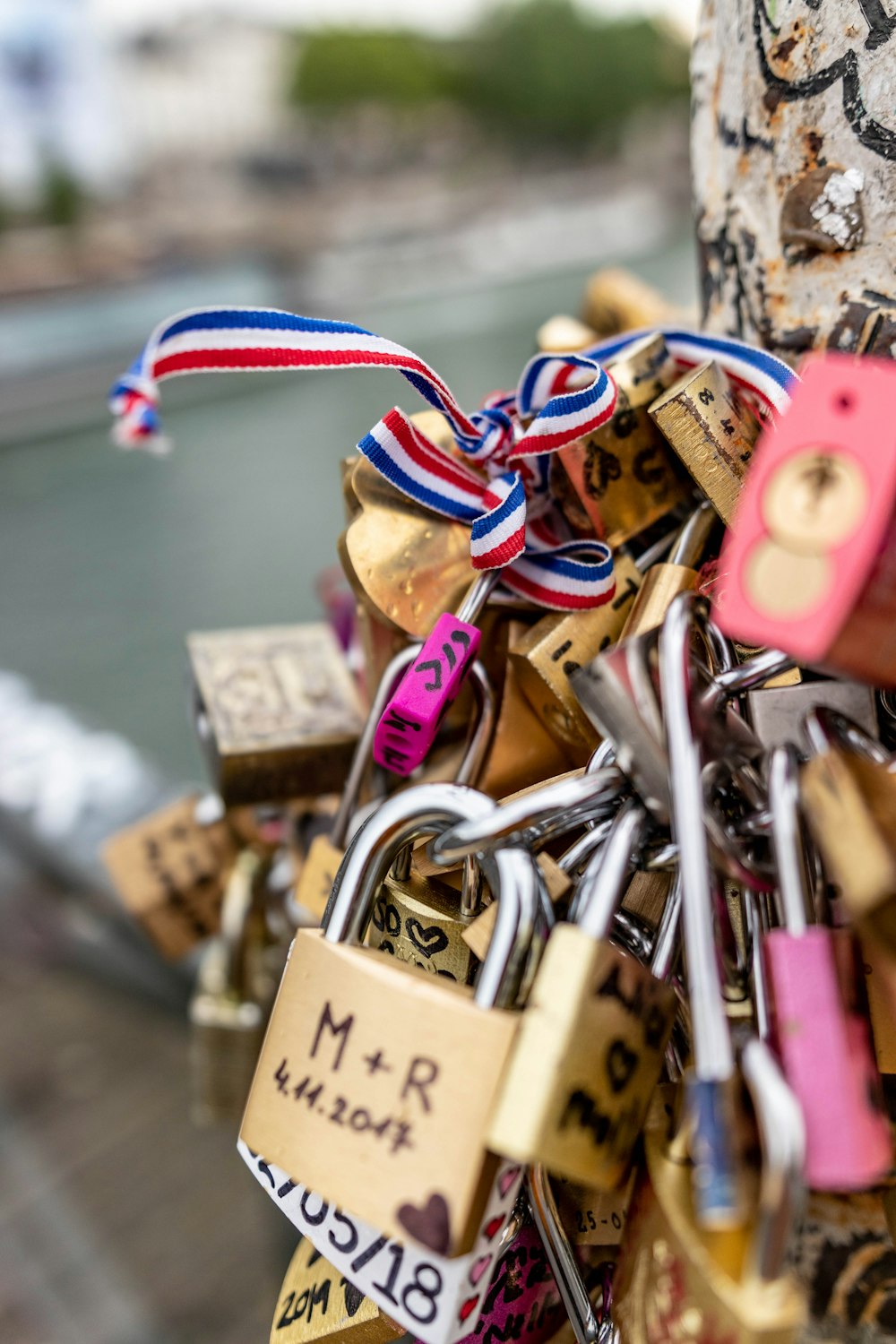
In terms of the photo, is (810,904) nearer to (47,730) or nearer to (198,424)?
(47,730)

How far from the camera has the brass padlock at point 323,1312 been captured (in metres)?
0.38

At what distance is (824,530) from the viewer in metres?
0.25

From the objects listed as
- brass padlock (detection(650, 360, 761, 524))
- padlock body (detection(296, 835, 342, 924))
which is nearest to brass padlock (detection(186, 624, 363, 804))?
padlock body (detection(296, 835, 342, 924))

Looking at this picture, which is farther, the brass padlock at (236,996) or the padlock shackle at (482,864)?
the brass padlock at (236,996)

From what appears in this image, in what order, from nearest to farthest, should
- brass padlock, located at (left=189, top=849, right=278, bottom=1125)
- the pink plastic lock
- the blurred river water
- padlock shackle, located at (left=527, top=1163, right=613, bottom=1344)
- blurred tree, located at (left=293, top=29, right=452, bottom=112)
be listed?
the pink plastic lock < padlock shackle, located at (left=527, top=1163, right=613, bottom=1344) < brass padlock, located at (left=189, top=849, right=278, bottom=1125) < the blurred river water < blurred tree, located at (left=293, top=29, right=452, bottom=112)

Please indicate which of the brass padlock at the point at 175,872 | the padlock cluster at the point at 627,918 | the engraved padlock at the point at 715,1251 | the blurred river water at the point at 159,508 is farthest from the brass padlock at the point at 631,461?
the blurred river water at the point at 159,508

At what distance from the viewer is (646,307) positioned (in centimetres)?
71

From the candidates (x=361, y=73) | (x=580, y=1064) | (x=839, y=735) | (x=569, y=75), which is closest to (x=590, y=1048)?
(x=580, y=1064)

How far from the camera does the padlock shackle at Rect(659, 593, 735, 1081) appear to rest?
270 mm

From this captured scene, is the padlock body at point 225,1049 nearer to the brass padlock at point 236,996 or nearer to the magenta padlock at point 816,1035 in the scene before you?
the brass padlock at point 236,996

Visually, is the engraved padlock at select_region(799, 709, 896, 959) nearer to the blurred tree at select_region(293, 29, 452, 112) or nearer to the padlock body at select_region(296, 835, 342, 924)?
the padlock body at select_region(296, 835, 342, 924)

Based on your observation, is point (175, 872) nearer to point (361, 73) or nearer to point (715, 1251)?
point (715, 1251)

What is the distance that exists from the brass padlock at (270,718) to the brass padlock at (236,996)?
206 mm

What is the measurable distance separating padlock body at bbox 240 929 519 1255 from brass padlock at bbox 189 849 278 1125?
436 mm
